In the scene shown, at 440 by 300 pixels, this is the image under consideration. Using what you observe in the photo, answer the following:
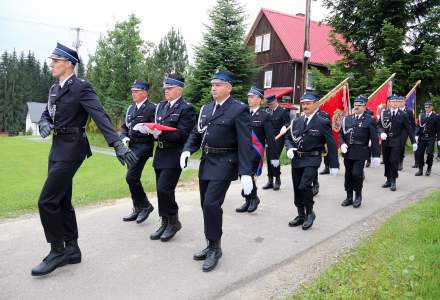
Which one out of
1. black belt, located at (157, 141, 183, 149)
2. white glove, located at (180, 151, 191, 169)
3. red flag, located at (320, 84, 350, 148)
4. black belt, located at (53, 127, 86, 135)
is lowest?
white glove, located at (180, 151, 191, 169)

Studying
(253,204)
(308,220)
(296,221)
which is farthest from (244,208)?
(308,220)

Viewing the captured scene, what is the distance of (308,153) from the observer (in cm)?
636

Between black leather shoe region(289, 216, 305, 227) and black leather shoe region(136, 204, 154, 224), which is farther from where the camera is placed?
black leather shoe region(289, 216, 305, 227)

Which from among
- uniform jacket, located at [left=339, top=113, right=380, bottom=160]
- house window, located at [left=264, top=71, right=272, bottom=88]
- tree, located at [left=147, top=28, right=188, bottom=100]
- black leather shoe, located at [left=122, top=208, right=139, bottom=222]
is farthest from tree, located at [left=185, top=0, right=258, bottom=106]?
tree, located at [left=147, top=28, right=188, bottom=100]

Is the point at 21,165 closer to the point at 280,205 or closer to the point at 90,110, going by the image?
the point at 280,205

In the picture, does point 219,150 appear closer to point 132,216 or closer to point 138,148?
point 138,148

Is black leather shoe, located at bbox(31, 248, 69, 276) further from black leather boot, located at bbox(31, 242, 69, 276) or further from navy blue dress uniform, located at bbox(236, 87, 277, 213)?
navy blue dress uniform, located at bbox(236, 87, 277, 213)

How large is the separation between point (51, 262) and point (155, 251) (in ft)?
4.01

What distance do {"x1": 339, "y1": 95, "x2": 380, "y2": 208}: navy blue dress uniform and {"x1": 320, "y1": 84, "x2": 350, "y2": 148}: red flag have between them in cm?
144

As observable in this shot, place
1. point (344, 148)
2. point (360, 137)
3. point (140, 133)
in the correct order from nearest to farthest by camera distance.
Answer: point (140, 133) → point (344, 148) → point (360, 137)

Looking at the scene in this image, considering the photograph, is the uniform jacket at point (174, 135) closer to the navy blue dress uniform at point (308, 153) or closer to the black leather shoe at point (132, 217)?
the black leather shoe at point (132, 217)

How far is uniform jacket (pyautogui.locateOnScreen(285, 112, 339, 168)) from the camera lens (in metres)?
6.35

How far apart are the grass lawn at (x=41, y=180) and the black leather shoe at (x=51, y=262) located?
9.34 ft

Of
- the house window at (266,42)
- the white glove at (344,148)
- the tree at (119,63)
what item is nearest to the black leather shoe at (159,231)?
the white glove at (344,148)
